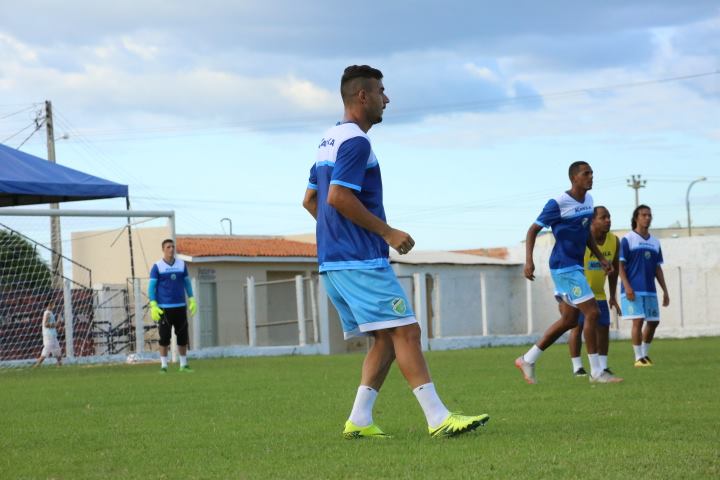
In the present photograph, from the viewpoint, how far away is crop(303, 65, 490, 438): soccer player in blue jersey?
735cm

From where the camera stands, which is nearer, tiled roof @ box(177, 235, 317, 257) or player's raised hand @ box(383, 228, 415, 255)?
player's raised hand @ box(383, 228, 415, 255)

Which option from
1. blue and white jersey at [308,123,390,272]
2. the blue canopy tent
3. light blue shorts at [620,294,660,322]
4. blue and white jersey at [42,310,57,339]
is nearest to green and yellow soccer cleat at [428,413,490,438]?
blue and white jersey at [308,123,390,272]

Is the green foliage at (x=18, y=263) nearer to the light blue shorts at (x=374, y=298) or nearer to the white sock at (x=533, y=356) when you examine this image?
the white sock at (x=533, y=356)

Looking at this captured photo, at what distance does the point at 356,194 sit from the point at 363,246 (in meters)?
0.32

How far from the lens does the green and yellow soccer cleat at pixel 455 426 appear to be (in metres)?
7.40

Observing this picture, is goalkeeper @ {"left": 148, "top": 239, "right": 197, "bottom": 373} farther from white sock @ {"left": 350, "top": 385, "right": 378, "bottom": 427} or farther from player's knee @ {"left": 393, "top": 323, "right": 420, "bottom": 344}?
player's knee @ {"left": 393, "top": 323, "right": 420, "bottom": 344}

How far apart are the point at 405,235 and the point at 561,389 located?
211 inches

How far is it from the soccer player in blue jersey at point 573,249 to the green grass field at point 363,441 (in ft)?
1.15

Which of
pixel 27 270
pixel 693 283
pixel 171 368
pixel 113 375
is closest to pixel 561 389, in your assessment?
pixel 113 375

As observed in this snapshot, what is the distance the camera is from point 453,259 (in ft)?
Result: 144

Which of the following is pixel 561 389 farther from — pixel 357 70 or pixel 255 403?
pixel 357 70

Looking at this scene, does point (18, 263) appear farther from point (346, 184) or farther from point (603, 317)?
point (346, 184)

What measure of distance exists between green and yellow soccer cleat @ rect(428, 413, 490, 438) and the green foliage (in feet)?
71.7

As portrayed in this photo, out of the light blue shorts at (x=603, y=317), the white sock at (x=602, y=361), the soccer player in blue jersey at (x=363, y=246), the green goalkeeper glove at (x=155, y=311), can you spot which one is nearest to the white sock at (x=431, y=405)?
the soccer player in blue jersey at (x=363, y=246)
